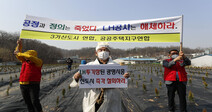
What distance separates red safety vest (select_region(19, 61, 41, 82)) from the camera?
2712 millimetres

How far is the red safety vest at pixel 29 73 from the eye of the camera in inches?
107

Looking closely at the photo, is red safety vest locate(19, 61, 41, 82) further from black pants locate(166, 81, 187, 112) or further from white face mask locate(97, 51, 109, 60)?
black pants locate(166, 81, 187, 112)

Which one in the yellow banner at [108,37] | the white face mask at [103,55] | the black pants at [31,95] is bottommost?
the black pants at [31,95]

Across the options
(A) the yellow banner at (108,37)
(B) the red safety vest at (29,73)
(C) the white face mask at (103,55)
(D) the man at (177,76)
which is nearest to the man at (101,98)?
(C) the white face mask at (103,55)

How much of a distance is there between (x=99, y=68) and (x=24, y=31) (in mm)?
2152

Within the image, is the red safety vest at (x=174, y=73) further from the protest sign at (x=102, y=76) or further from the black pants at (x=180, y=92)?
the protest sign at (x=102, y=76)

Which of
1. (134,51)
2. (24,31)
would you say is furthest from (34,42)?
(134,51)

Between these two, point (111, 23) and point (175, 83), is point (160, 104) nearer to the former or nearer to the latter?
point (175, 83)

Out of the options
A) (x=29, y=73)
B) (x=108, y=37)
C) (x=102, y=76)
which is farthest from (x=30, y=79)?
(x=108, y=37)

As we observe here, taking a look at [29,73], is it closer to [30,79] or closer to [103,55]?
[30,79]

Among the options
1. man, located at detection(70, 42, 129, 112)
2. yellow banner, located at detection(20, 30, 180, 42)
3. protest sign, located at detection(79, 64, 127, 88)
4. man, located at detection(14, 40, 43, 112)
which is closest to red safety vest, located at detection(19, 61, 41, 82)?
man, located at detection(14, 40, 43, 112)

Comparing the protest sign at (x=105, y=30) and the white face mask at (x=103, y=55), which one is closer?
the white face mask at (x=103, y=55)

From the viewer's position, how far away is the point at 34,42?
62344mm

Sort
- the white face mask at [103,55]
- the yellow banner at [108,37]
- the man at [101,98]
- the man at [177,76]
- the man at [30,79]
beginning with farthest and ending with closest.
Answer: the yellow banner at [108,37] < the man at [177,76] < the man at [30,79] < the white face mask at [103,55] < the man at [101,98]
